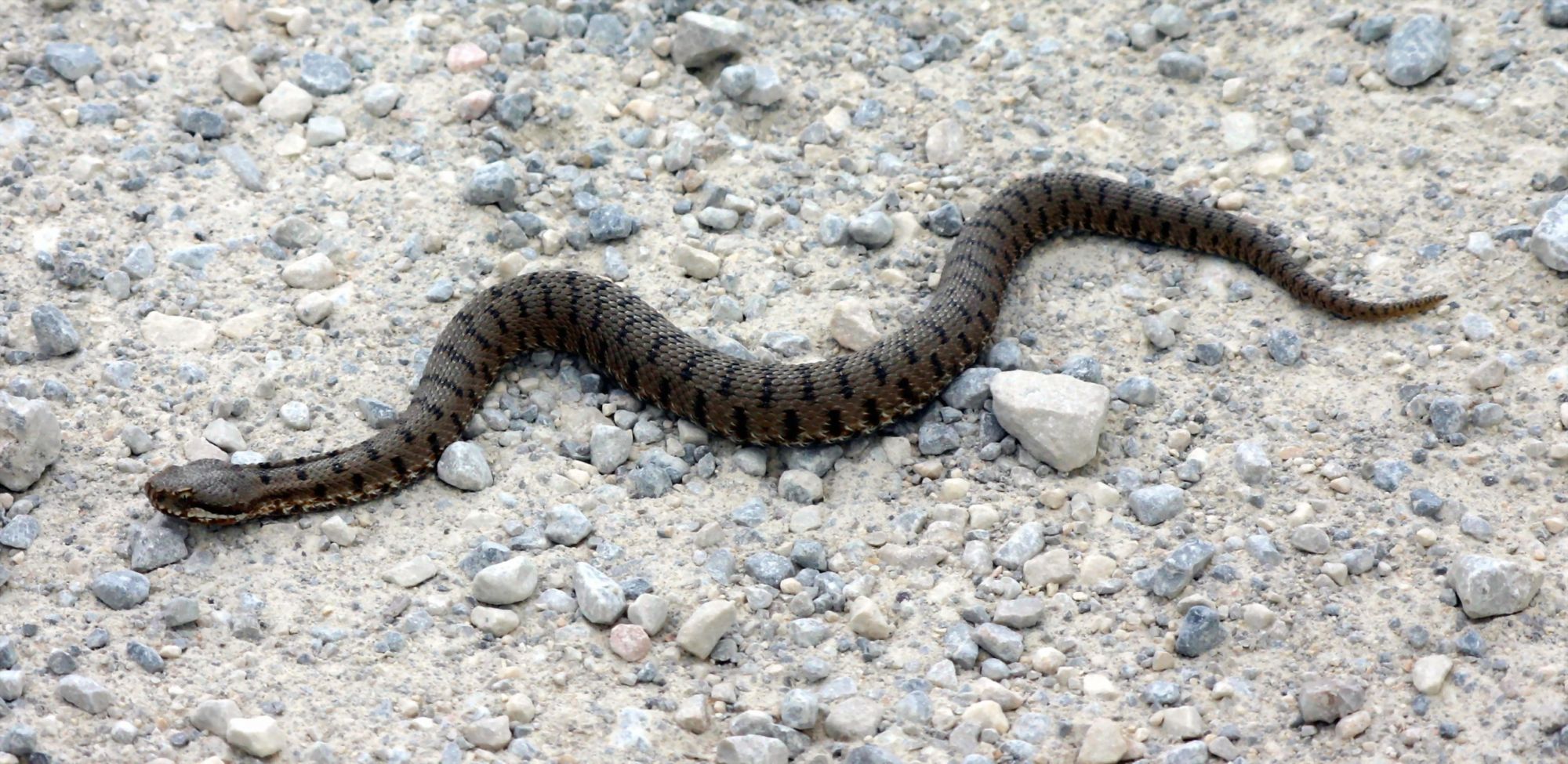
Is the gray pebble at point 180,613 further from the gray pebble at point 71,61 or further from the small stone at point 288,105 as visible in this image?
the gray pebble at point 71,61

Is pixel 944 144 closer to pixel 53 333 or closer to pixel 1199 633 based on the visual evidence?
pixel 1199 633

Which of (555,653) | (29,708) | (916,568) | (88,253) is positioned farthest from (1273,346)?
(88,253)

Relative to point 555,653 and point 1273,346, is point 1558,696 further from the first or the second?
point 555,653

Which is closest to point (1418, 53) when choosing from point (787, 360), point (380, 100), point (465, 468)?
point (787, 360)

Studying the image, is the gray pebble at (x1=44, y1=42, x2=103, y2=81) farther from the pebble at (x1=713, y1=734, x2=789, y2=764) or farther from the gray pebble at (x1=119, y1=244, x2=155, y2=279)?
the pebble at (x1=713, y1=734, x2=789, y2=764)

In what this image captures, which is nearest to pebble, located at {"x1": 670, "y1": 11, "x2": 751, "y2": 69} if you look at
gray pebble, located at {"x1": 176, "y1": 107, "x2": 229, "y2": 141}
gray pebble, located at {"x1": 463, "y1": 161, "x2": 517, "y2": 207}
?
gray pebble, located at {"x1": 463, "y1": 161, "x2": 517, "y2": 207}

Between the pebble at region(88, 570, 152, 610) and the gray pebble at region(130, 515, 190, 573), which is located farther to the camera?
the gray pebble at region(130, 515, 190, 573)
